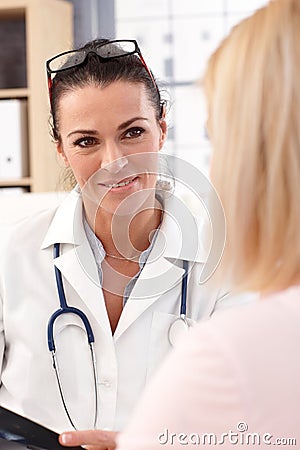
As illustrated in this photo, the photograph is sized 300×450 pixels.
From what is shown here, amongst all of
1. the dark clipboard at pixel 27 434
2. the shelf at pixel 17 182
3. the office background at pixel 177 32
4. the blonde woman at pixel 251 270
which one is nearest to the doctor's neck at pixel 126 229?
the dark clipboard at pixel 27 434

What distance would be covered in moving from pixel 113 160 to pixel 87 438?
0.48 m

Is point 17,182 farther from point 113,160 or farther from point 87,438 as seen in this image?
point 87,438

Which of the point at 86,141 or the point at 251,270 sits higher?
→ the point at 86,141

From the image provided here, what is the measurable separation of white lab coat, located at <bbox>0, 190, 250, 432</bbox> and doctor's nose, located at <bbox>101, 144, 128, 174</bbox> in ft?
0.39

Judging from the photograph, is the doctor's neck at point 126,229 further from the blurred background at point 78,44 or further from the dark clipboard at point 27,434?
the blurred background at point 78,44

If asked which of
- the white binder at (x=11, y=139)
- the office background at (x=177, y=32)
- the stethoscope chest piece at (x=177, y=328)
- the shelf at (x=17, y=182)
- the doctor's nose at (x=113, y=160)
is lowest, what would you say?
the stethoscope chest piece at (x=177, y=328)

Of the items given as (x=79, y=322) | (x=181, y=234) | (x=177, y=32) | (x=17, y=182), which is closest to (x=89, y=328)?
(x=79, y=322)

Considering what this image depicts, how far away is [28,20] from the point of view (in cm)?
364

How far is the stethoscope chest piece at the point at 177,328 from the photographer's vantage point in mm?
1340

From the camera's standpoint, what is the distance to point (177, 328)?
1.35m

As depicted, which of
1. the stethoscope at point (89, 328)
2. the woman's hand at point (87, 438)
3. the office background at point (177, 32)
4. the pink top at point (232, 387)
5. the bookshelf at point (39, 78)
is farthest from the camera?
the office background at point (177, 32)

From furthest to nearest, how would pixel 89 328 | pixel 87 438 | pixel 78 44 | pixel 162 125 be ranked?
pixel 78 44, pixel 162 125, pixel 89 328, pixel 87 438

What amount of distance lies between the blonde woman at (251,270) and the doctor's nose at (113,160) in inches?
25.7

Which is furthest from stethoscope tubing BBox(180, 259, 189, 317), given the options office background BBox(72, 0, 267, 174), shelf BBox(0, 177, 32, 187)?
office background BBox(72, 0, 267, 174)
